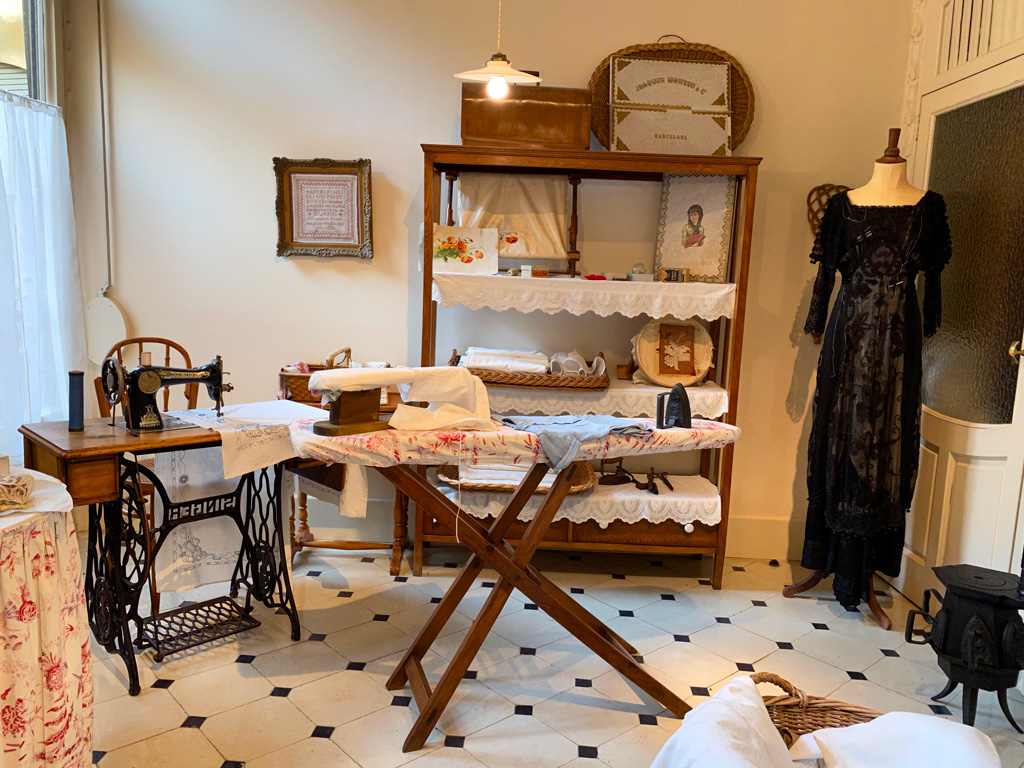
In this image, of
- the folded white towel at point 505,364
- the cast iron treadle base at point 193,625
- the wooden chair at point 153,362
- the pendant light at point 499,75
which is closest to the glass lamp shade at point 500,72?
the pendant light at point 499,75

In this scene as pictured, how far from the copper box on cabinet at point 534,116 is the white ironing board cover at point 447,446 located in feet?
5.61

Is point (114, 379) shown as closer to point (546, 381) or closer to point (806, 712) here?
point (546, 381)

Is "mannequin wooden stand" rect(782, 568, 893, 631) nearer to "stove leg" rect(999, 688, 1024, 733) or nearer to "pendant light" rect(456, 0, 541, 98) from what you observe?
"stove leg" rect(999, 688, 1024, 733)

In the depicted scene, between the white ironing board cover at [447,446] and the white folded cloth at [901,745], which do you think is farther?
the white ironing board cover at [447,446]

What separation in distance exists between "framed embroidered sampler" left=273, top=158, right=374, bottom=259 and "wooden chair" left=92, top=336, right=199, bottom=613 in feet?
2.46

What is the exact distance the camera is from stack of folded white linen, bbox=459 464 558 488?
11.6 ft

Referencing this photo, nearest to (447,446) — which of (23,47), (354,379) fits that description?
(354,379)

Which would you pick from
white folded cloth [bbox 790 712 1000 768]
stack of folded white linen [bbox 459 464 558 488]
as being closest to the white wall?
stack of folded white linen [bbox 459 464 558 488]

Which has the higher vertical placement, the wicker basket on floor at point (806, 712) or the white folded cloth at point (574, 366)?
the white folded cloth at point (574, 366)

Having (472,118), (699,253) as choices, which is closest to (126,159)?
(472,118)

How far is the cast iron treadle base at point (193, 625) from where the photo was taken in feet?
9.41

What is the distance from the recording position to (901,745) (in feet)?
5.45

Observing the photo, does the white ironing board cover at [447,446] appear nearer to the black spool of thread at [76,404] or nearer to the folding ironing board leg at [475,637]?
the folding ironing board leg at [475,637]

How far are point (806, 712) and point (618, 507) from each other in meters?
1.75
